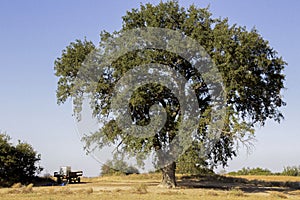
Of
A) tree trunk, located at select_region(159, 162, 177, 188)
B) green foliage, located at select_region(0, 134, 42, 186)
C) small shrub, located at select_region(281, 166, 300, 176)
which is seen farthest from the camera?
small shrub, located at select_region(281, 166, 300, 176)

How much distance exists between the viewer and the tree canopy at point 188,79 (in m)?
23.3

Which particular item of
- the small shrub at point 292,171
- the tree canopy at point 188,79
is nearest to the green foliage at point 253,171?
the small shrub at point 292,171

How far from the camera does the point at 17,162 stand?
30312mm

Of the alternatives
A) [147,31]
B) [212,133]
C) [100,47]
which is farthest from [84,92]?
[212,133]

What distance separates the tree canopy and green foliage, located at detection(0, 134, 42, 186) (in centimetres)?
679

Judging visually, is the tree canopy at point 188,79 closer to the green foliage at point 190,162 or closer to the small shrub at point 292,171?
the green foliage at point 190,162

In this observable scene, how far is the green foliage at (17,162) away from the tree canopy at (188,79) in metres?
6.79

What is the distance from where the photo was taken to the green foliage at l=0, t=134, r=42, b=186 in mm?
29375

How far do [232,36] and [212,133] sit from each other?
5.91 metres

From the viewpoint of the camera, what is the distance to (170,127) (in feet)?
78.4

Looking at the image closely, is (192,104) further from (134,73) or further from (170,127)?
(134,73)

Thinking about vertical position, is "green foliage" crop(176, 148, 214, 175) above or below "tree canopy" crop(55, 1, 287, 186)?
below

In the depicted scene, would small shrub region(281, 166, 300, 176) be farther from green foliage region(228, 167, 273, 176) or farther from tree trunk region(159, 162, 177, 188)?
tree trunk region(159, 162, 177, 188)

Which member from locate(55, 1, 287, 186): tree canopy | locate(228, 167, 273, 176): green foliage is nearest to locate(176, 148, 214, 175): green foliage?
locate(55, 1, 287, 186): tree canopy
